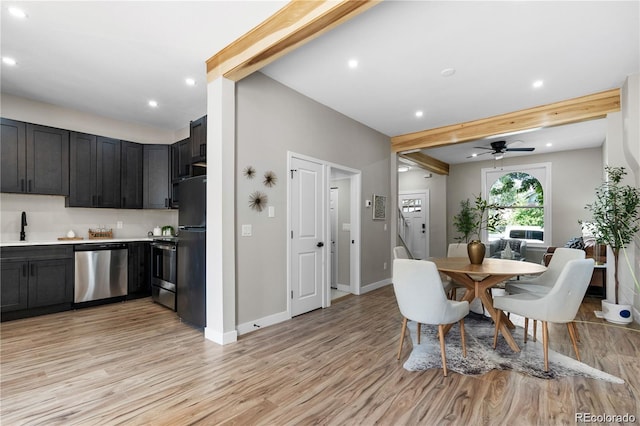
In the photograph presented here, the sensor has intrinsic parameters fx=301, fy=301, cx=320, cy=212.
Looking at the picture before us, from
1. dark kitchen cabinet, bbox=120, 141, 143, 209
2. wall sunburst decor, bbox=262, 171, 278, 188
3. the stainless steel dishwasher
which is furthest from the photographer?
dark kitchen cabinet, bbox=120, 141, 143, 209

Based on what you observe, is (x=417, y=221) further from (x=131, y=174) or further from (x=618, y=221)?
(x=131, y=174)

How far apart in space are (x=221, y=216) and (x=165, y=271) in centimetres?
179

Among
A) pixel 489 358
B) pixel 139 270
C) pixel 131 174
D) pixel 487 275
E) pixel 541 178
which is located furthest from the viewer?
pixel 541 178

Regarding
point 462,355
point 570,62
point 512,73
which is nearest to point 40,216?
point 462,355

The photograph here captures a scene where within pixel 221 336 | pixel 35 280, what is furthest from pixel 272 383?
pixel 35 280

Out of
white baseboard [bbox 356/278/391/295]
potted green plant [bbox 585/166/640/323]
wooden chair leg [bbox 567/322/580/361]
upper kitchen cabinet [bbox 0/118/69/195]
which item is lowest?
white baseboard [bbox 356/278/391/295]

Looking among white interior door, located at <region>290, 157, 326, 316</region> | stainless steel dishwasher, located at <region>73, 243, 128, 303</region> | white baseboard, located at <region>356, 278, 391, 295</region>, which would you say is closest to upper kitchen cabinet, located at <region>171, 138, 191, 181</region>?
stainless steel dishwasher, located at <region>73, 243, 128, 303</region>

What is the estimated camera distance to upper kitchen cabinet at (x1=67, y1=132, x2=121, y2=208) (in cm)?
452

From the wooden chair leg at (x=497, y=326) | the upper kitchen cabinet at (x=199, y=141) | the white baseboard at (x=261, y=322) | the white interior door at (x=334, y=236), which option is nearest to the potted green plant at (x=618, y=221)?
the wooden chair leg at (x=497, y=326)

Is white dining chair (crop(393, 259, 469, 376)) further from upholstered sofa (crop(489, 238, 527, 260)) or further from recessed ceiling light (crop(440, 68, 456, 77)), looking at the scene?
upholstered sofa (crop(489, 238, 527, 260))

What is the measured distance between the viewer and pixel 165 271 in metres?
4.20

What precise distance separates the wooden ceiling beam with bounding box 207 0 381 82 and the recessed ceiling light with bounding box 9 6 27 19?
1479 mm

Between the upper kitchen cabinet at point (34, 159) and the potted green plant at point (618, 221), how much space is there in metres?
7.36

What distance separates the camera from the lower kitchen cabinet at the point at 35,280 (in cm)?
371
